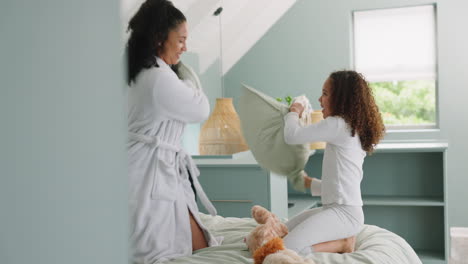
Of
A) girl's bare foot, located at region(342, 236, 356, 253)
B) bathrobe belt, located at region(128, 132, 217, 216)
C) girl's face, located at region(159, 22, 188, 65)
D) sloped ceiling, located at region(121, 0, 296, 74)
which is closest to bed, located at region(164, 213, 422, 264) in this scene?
girl's bare foot, located at region(342, 236, 356, 253)

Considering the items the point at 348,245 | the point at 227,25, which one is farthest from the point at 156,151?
the point at 227,25

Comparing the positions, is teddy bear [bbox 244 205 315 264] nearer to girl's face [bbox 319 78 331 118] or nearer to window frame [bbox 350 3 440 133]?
girl's face [bbox 319 78 331 118]

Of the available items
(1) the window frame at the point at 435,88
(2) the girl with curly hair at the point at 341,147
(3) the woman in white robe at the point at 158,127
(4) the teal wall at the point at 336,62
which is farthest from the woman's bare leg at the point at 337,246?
(1) the window frame at the point at 435,88

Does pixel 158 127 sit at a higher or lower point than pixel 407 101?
lower

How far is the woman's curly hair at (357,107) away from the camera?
72.6 inches

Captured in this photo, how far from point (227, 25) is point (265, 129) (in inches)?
84.3

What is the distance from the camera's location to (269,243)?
4.26 feet

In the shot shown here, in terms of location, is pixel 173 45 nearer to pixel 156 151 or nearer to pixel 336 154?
pixel 156 151

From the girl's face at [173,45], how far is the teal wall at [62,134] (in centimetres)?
123

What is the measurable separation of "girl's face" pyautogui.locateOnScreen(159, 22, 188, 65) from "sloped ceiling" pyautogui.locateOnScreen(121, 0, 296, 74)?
2.78ft

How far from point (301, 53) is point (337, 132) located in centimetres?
299

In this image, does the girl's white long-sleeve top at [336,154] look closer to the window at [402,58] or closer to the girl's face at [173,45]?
the girl's face at [173,45]

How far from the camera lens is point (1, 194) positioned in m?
0.26

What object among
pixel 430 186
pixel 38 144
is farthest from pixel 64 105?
pixel 430 186
